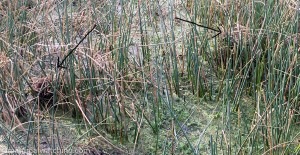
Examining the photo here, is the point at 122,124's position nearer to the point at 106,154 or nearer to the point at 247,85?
the point at 106,154

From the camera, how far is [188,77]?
235 cm

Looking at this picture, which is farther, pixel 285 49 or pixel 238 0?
pixel 238 0

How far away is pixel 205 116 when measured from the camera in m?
2.21

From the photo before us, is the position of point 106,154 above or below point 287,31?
below

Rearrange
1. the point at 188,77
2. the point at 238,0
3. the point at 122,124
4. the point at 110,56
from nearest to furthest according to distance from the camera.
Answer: the point at 122,124, the point at 110,56, the point at 188,77, the point at 238,0

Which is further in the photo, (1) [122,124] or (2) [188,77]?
(2) [188,77]

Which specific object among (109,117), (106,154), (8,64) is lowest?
(106,154)

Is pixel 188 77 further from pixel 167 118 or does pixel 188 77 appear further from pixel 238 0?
pixel 238 0

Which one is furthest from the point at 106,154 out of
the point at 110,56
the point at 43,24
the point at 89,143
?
the point at 43,24

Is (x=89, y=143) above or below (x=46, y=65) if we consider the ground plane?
below

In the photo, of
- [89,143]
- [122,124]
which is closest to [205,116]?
[122,124]

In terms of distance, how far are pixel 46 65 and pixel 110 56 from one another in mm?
331

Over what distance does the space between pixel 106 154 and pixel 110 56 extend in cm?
50

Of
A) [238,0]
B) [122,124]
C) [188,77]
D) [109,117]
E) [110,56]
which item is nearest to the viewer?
[109,117]
